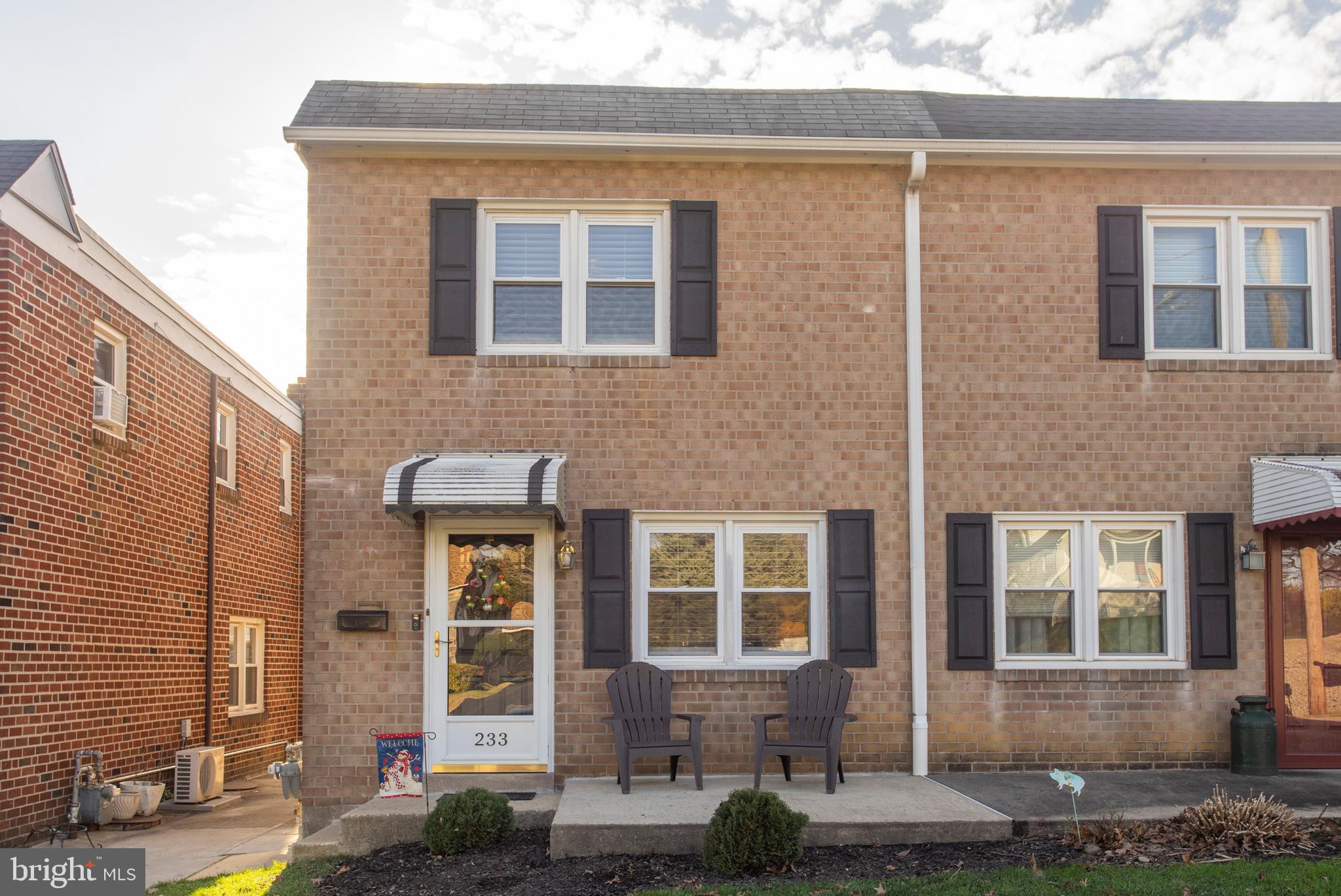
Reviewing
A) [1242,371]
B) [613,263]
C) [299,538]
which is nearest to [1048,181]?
[1242,371]

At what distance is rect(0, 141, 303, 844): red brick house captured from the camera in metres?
8.98

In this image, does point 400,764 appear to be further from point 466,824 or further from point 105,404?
point 105,404

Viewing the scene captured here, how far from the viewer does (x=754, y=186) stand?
9.62 metres

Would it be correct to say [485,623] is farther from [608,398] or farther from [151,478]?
[151,478]

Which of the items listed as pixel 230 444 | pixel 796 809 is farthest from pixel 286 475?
pixel 796 809

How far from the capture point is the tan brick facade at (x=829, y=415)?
9117 millimetres

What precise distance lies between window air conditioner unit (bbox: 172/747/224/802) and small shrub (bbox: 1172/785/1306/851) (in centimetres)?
921

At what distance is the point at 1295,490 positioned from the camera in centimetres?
899

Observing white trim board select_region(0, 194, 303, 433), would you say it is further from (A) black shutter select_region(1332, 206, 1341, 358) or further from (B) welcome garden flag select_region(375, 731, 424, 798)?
(A) black shutter select_region(1332, 206, 1341, 358)

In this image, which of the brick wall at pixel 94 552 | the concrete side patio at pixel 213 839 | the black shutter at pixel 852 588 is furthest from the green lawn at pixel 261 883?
the black shutter at pixel 852 588

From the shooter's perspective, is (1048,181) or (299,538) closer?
(1048,181)

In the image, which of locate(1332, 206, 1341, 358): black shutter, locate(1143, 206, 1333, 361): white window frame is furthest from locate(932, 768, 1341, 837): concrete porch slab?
locate(1332, 206, 1341, 358): black shutter

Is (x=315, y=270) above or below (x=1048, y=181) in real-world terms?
below

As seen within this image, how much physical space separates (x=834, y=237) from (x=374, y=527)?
4560mm
